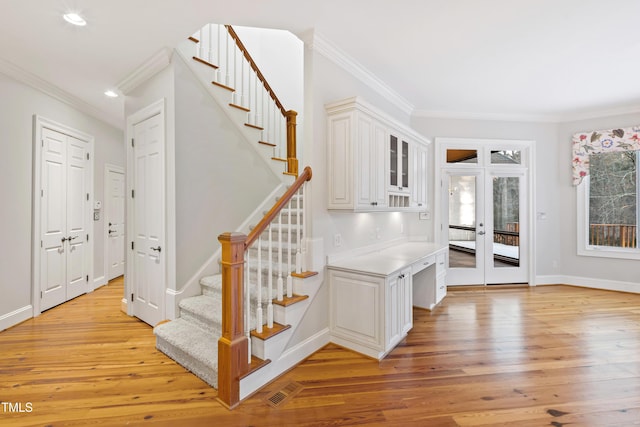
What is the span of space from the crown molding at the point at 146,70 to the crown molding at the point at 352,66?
1.43 metres

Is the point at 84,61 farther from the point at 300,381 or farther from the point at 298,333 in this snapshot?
the point at 300,381

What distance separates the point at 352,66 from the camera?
3086 millimetres

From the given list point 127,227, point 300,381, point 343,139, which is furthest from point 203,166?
point 300,381

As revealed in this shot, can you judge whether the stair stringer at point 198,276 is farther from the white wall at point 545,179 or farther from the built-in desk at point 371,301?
the white wall at point 545,179

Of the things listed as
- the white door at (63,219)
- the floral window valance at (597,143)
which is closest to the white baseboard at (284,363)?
the white door at (63,219)

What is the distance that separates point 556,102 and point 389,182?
132 inches

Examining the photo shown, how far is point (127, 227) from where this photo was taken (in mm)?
3439

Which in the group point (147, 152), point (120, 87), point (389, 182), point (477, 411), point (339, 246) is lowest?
point (477, 411)

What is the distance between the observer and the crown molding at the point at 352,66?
8.60 feet

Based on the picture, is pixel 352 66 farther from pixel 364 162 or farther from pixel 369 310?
pixel 369 310

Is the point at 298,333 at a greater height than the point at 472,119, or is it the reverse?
the point at 472,119

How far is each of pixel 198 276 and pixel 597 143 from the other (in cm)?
630

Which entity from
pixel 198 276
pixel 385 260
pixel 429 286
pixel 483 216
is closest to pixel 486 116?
pixel 483 216

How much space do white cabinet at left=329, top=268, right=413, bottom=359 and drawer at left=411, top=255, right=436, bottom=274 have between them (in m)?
0.19
